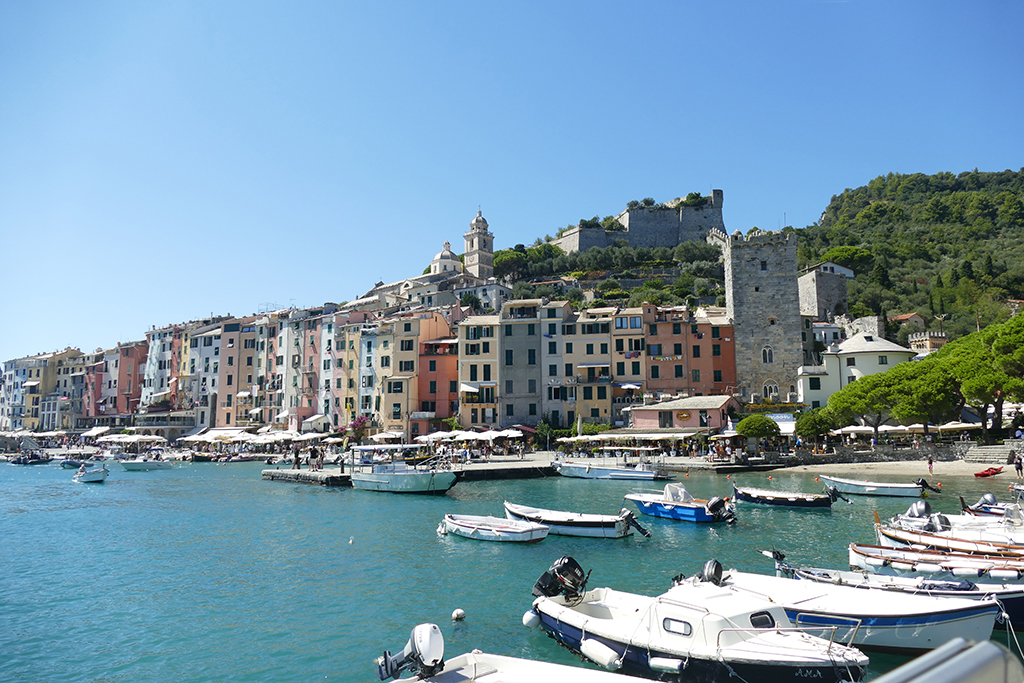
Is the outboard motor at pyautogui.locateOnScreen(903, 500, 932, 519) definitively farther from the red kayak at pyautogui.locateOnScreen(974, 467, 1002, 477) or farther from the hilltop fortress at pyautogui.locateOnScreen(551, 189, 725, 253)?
the hilltop fortress at pyautogui.locateOnScreen(551, 189, 725, 253)

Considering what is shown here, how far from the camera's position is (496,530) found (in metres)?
24.7

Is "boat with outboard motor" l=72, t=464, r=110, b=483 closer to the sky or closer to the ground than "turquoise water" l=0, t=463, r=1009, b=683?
closer to the sky

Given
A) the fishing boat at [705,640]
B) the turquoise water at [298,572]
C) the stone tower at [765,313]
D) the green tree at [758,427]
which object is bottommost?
the turquoise water at [298,572]

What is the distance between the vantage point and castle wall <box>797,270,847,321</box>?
79375 mm

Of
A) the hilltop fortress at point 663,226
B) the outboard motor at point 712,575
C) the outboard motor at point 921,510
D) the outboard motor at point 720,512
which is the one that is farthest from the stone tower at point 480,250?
the outboard motor at point 712,575

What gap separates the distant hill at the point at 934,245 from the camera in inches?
3228

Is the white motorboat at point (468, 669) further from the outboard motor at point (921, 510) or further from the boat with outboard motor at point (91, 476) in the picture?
the boat with outboard motor at point (91, 476)

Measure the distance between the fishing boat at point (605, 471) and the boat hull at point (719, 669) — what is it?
30.8 meters

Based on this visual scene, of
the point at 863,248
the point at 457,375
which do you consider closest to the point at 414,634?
the point at 457,375

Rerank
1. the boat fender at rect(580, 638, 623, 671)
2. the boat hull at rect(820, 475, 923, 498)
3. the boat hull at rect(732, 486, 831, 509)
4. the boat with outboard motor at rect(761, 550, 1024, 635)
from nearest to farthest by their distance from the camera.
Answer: the boat fender at rect(580, 638, 623, 671), the boat with outboard motor at rect(761, 550, 1024, 635), the boat hull at rect(732, 486, 831, 509), the boat hull at rect(820, 475, 923, 498)

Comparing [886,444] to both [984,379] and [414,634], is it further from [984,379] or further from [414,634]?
[414,634]

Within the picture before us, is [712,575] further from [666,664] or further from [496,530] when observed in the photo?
[496,530]

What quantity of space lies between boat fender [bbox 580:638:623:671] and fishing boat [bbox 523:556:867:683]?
0.06 feet

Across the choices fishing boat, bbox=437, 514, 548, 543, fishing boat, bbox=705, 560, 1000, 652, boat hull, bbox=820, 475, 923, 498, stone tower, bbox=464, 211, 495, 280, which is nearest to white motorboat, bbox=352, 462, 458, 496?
fishing boat, bbox=437, 514, 548, 543
